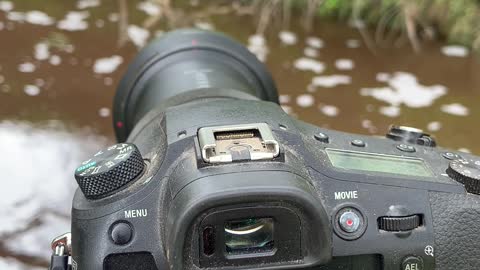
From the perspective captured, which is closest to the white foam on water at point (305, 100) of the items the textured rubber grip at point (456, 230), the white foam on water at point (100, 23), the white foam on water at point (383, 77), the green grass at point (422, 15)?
the white foam on water at point (383, 77)

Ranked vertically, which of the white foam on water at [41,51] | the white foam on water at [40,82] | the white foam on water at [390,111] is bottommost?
the white foam on water at [390,111]

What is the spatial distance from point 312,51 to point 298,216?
59cm

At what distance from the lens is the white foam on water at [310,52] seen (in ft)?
3.32

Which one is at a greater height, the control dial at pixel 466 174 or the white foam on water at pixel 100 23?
the white foam on water at pixel 100 23

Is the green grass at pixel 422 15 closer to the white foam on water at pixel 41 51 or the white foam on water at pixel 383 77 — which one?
the white foam on water at pixel 383 77

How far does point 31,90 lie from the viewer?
36.0 inches

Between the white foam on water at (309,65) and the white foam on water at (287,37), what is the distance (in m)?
0.05

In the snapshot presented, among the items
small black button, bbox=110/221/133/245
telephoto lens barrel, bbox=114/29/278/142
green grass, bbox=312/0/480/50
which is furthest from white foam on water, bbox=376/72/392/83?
small black button, bbox=110/221/133/245

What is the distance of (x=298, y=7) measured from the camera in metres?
1.12

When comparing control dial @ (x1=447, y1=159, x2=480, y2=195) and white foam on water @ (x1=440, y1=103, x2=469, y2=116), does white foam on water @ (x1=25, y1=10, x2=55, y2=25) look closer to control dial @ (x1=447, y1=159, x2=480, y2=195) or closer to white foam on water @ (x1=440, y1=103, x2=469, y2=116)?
white foam on water @ (x1=440, y1=103, x2=469, y2=116)

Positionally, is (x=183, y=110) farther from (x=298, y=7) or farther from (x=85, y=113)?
(x=298, y=7)

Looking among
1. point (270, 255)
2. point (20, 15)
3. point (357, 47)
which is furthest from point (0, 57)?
point (270, 255)

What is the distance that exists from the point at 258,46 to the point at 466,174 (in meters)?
0.55

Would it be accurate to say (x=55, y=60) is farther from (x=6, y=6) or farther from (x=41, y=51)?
(x=6, y=6)
